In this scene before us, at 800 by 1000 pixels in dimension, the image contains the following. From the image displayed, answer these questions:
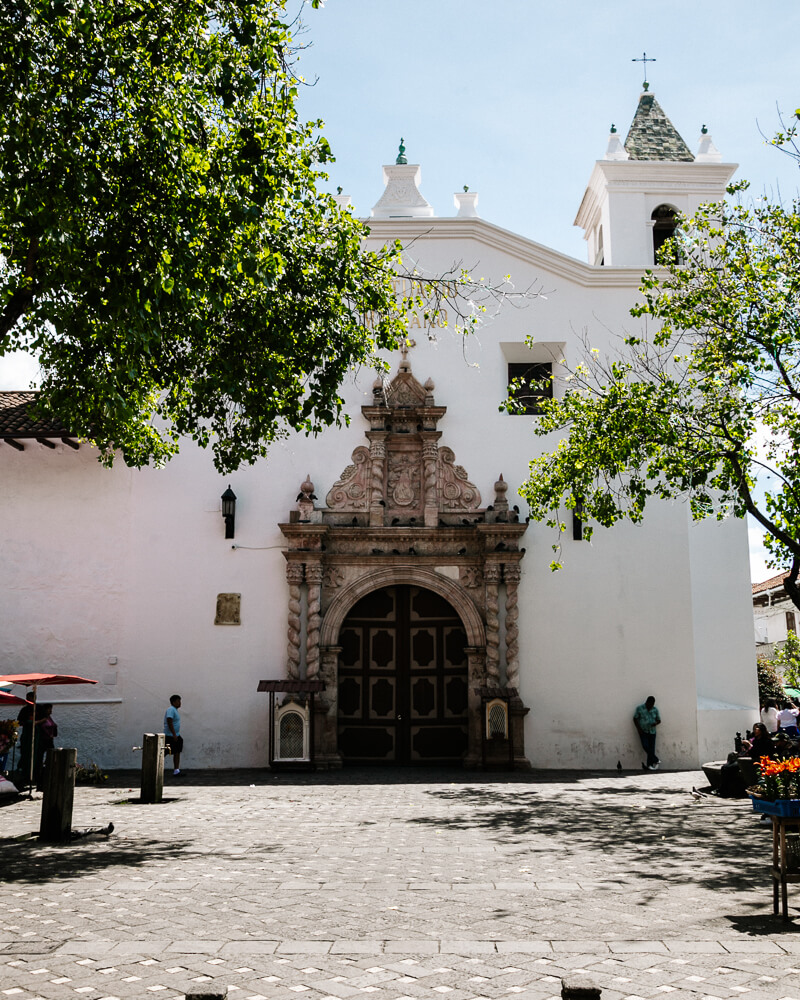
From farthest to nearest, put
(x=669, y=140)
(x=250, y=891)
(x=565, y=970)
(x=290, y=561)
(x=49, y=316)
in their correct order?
(x=669, y=140)
(x=290, y=561)
(x=49, y=316)
(x=250, y=891)
(x=565, y=970)

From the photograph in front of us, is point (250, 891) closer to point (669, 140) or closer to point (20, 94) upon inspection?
point (20, 94)

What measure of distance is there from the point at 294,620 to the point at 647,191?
11.0 meters

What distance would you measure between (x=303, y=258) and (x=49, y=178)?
2.99 m

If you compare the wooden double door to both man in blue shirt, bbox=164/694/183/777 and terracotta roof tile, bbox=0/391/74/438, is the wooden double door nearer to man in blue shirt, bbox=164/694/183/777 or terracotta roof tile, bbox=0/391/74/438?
man in blue shirt, bbox=164/694/183/777

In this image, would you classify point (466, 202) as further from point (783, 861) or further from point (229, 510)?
point (783, 861)

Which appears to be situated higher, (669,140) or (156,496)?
(669,140)

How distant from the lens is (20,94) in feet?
26.2

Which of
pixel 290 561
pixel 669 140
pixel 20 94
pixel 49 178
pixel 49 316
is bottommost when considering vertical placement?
pixel 290 561

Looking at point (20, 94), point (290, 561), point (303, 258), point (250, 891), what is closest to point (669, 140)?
point (290, 561)

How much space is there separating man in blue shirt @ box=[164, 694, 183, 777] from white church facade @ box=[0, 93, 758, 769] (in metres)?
0.74

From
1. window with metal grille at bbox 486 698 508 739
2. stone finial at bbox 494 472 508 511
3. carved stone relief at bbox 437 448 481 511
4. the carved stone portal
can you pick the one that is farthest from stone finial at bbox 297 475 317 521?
window with metal grille at bbox 486 698 508 739

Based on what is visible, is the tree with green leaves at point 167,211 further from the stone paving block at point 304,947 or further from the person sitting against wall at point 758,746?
the person sitting against wall at point 758,746

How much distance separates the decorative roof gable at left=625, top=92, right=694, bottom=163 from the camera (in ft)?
66.5

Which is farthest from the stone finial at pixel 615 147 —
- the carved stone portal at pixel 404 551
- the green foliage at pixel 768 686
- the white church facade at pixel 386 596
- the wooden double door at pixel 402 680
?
the green foliage at pixel 768 686
